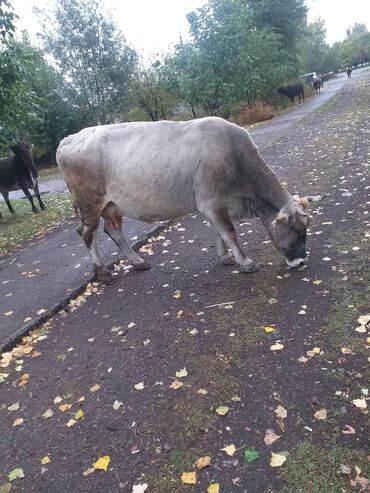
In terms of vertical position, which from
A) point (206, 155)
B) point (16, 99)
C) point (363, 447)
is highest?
point (16, 99)

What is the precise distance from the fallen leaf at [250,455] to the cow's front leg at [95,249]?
4.14 meters

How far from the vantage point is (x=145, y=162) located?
19.9 feet

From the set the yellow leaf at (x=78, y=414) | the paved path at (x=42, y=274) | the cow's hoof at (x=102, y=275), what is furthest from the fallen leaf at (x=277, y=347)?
the paved path at (x=42, y=274)

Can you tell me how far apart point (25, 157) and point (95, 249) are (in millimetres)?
7818

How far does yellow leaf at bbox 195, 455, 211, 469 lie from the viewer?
325 cm

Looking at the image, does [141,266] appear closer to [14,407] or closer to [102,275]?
[102,275]

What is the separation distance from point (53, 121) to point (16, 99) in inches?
874

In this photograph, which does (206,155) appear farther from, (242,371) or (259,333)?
(242,371)

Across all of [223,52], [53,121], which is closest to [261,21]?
[223,52]

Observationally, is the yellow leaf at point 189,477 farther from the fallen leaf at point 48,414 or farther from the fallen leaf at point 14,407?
the fallen leaf at point 14,407

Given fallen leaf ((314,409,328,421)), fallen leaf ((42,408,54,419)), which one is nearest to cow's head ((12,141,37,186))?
fallen leaf ((42,408,54,419))

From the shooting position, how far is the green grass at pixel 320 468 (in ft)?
9.59

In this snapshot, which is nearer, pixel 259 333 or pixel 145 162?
pixel 259 333

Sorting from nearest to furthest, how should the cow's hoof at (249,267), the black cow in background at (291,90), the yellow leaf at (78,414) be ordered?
the yellow leaf at (78,414) → the cow's hoof at (249,267) → the black cow in background at (291,90)
